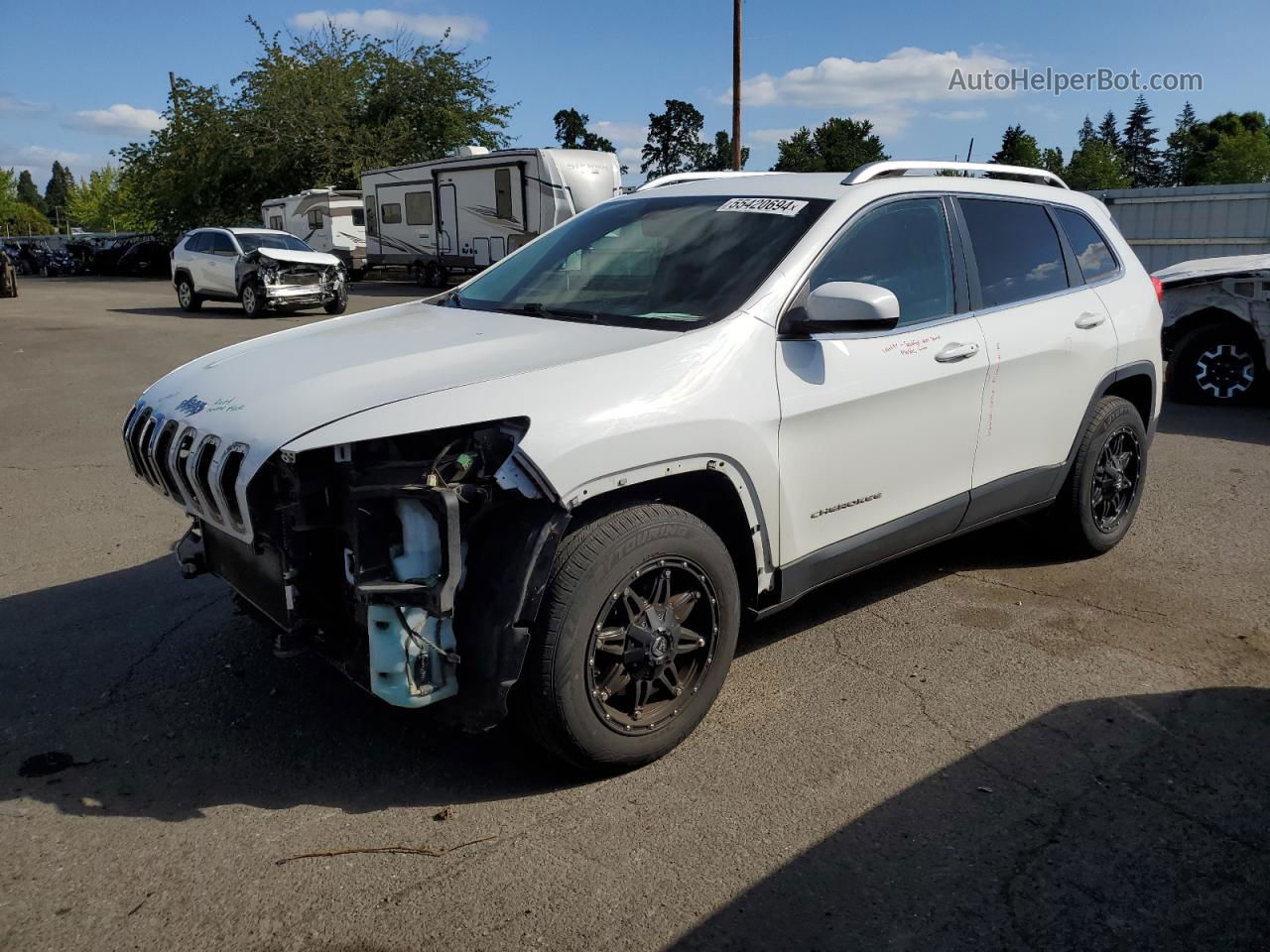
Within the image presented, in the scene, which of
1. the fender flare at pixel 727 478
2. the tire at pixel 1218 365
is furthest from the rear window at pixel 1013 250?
the tire at pixel 1218 365

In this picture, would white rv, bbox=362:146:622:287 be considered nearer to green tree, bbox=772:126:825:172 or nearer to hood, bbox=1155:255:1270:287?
hood, bbox=1155:255:1270:287

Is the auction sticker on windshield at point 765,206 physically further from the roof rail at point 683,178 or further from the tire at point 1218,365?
the tire at point 1218,365

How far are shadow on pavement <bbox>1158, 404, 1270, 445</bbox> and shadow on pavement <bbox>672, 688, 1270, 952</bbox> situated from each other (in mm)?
5905

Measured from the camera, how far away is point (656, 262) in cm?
395

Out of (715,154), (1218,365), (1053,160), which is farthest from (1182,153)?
(1218,365)

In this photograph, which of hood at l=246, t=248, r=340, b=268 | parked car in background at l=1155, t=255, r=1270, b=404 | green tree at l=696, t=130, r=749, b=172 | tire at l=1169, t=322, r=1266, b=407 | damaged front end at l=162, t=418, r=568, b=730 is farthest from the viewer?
green tree at l=696, t=130, r=749, b=172

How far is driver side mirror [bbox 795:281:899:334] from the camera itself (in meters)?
3.35

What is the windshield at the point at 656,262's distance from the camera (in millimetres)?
3631

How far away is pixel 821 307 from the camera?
3.40 metres

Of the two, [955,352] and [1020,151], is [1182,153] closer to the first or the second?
[1020,151]

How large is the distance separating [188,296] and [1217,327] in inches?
777

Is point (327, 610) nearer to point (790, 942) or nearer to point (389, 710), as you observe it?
point (389, 710)

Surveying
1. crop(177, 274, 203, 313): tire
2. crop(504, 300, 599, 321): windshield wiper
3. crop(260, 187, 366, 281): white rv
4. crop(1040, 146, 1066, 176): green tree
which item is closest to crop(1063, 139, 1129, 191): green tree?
crop(1040, 146, 1066, 176): green tree

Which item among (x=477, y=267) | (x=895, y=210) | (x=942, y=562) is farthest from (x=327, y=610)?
(x=477, y=267)
